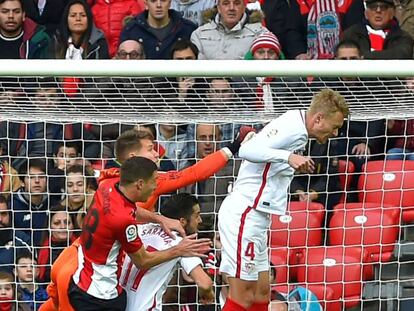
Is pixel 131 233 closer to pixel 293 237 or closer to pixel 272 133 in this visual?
pixel 272 133

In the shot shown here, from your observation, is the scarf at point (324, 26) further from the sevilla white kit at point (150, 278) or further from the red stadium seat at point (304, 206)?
the sevilla white kit at point (150, 278)

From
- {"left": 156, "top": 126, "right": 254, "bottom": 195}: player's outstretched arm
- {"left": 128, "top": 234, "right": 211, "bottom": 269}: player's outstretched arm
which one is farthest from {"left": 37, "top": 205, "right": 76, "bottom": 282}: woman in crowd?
{"left": 128, "top": 234, "right": 211, "bottom": 269}: player's outstretched arm

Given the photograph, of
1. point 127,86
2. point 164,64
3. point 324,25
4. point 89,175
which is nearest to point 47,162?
point 89,175

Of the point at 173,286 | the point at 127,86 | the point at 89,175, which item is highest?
the point at 127,86

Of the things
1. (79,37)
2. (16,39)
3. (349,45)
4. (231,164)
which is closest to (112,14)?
(79,37)

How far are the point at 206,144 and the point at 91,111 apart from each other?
808mm

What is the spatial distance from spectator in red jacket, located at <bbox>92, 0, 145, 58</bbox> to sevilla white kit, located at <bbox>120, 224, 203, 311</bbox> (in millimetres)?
2969

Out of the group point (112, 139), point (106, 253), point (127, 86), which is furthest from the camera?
point (112, 139)

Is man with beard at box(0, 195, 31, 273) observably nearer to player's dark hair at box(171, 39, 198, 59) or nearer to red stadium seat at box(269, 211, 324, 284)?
red stadium seat at box(269, 211, 324, 284)

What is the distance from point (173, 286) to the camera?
8.98m

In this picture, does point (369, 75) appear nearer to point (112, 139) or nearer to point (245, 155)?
point (245, 155)

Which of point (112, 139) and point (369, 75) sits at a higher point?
point (369, 75)

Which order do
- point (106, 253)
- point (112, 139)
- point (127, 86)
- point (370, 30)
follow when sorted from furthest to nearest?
point (370, 30) < point (112, 139) < point (127, 86) < point (106, 253)

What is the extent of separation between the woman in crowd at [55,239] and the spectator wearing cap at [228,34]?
1.81m
